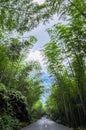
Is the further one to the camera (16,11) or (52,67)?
(52,67)

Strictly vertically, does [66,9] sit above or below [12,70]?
below

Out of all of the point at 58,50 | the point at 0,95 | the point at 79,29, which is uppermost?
the point at 58,50

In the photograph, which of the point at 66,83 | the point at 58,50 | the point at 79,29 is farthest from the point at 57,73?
the point at 79,29

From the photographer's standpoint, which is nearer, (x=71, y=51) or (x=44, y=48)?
(x=71, y=51)

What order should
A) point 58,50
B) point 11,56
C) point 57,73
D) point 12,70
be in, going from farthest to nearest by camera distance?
point 12,70, point 57,73, point 11,56, point 58,50

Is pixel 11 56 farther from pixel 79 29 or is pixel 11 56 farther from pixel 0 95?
pixel 79 29

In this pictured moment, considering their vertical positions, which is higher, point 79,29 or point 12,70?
point 12,70

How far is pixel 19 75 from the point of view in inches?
1314

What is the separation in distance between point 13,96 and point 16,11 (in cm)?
1749

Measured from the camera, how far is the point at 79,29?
11.9m

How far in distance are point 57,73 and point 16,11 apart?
18030 millimetres

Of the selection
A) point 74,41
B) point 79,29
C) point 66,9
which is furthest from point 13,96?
point 66,9

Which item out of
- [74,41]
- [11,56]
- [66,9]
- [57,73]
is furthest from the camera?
[57,73]

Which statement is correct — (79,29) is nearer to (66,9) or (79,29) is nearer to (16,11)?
(66,9)
